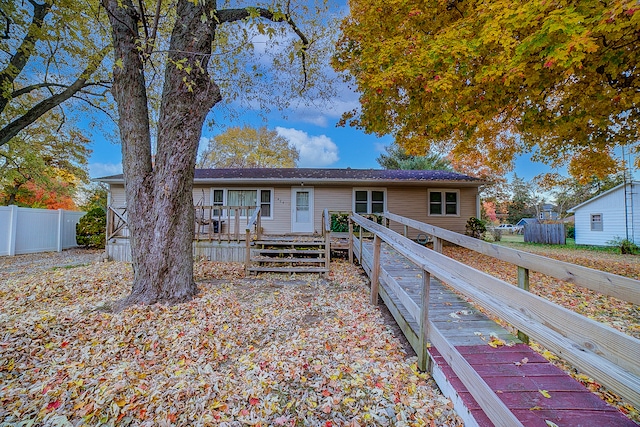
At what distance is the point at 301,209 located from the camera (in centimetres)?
1127

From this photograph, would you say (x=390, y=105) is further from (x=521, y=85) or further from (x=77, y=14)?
(x=77, y=14)

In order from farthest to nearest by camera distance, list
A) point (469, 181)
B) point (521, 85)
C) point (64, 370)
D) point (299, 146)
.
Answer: point (299, 146) → point (469, 181) → point (521, 85) → point (64, 370)

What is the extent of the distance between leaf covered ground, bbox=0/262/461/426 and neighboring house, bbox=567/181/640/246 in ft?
56.8

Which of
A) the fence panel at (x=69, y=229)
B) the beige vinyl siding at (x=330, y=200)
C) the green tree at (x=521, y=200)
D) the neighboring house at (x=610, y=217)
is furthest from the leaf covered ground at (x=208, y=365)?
the green tree at (x=521, y=200)

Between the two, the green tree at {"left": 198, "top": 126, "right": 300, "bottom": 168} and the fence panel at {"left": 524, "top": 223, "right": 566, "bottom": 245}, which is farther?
the green tree at {"left": 198, "top": 126, "right": 300, "bottom": 168}

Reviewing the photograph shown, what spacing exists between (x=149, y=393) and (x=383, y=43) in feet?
23.0

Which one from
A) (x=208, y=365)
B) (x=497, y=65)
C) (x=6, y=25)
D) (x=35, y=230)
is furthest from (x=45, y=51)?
(x=497, y=65)

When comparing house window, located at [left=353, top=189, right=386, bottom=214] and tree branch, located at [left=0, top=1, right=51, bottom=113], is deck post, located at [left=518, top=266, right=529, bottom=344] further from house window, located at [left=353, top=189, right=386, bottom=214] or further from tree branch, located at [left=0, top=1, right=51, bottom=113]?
house window, located at [left=353, top=189, right=386, bottom=214]

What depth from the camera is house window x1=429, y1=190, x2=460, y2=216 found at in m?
11.6

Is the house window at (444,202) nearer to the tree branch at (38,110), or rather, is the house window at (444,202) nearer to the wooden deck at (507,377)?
the wooden deck at (507,377)

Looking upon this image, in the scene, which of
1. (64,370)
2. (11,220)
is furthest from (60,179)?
(64,370)

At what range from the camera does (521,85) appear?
5707 millimetres

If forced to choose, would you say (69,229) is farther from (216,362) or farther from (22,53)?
(216,362)

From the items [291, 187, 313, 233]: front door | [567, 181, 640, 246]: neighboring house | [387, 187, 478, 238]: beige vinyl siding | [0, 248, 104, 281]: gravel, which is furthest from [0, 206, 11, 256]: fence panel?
[567, 181, 640, 246]: neighboring house
